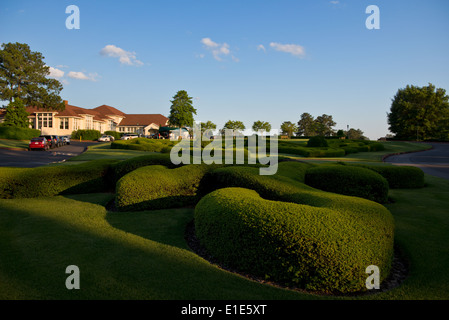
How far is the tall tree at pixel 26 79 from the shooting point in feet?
182

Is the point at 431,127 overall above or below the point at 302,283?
above

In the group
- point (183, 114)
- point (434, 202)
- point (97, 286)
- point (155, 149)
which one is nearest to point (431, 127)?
point (183, 114)

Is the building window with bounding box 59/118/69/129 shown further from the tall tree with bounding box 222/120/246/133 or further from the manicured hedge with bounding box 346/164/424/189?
the manicured hedge with bounding box 346/164/424/189

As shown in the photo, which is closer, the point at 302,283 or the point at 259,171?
the point at 302,283

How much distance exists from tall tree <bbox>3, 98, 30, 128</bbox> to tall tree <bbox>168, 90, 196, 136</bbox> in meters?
34.4

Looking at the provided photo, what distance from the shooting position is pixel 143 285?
339cm

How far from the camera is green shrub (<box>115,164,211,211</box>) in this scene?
666 cm

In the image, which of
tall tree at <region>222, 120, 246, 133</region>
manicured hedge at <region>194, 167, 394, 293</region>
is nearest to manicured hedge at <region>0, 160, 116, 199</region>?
manicured hedge at <region>194, 167, 394, 293</region>

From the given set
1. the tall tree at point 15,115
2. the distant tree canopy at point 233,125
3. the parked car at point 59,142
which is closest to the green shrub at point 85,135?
the tall tree at point 15,115

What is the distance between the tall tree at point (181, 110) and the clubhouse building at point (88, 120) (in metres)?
5.95

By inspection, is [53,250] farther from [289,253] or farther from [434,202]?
[434,202]

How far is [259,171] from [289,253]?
3798 mm
